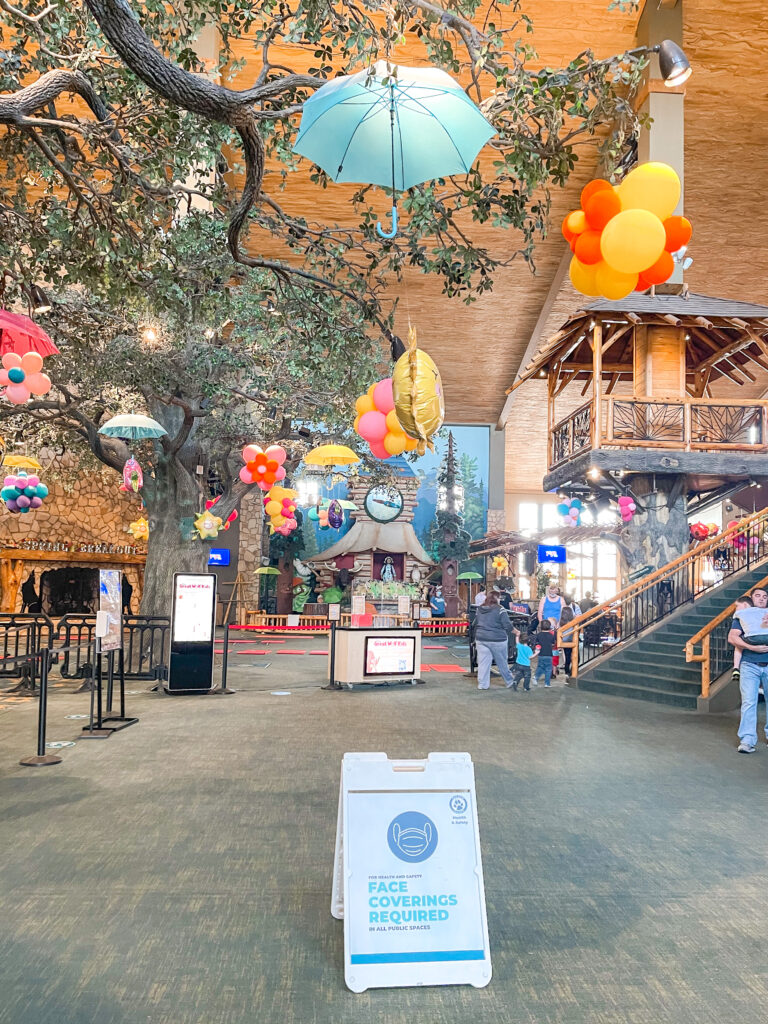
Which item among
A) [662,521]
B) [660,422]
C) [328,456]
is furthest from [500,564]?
[328,456]

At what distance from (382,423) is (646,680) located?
24.9 feet

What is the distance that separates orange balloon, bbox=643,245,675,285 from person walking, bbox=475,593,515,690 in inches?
312

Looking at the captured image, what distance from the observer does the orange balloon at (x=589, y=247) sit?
14.0 ft

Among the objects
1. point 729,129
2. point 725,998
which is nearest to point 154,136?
point 725,998

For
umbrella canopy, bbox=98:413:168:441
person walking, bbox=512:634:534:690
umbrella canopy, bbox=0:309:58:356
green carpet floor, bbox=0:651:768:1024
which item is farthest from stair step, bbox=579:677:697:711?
umbrella canopy, bbox=0:309:58:356

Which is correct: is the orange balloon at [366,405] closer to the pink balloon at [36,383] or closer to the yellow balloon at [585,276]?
the yellow balloon at [585,276]

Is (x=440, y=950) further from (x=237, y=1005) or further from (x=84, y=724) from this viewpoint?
(x=84, y=724)

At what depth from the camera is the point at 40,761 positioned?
6.52m

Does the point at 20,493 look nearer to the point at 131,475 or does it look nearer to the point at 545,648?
the point at 131,475

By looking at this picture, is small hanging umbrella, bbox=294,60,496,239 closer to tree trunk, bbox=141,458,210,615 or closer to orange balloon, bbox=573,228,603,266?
orange balloon, bbox=573,228,603,266

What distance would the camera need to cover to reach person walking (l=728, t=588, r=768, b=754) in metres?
7.54

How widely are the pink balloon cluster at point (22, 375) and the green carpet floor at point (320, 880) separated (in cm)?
333

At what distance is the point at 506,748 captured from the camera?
7574mm

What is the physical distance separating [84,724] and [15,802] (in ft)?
9.95
